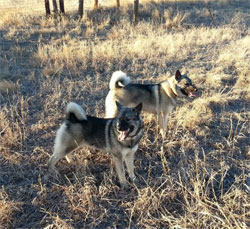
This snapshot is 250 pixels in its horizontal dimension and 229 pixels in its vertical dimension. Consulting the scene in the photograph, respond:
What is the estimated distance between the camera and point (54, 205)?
3.37 meters

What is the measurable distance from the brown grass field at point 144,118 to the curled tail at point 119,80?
2.81 ft

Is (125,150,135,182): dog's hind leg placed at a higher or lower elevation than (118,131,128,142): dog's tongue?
lower

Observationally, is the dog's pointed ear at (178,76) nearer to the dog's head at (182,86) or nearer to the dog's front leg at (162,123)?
the dog's head at (182,86)

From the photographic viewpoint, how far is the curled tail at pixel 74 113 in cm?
367

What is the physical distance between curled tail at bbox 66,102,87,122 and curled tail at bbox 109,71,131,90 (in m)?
1.30

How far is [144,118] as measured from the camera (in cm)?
548

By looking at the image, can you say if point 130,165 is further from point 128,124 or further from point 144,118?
point 144,118

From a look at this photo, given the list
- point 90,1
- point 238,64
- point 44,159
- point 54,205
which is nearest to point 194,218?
point 54,205

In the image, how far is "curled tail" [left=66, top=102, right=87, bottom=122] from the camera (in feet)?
12.1

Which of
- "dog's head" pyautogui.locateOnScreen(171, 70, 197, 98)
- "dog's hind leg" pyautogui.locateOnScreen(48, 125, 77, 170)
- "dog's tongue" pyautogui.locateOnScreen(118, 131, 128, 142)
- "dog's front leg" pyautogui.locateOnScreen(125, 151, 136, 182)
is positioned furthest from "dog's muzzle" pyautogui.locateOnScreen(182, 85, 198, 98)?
"dog's hind leg" pyautogui.locateOnScreen(48, 125, 77, 170)

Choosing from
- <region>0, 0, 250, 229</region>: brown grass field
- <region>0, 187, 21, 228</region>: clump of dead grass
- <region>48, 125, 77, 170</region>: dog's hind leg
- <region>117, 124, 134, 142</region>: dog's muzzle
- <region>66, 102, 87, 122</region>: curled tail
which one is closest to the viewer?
<region>0, 187, 21, 228</region>: clump of dead grass

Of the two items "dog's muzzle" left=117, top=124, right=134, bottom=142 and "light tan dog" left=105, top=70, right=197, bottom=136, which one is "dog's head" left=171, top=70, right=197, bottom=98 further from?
"dog's muzzle" left=117, top=124, right=134, bottom=142

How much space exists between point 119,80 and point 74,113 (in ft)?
4.62

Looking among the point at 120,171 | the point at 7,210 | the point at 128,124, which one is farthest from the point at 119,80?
the point at 7,210
